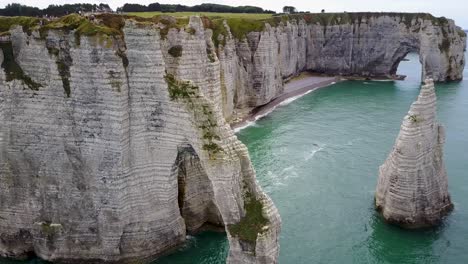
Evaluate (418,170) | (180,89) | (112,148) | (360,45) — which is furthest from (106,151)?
(360,45)

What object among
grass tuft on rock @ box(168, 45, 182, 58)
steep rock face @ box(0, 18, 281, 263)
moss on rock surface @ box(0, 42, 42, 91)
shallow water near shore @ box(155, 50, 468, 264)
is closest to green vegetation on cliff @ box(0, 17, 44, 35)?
steep rock face @ box(0, 18, 281, 263)

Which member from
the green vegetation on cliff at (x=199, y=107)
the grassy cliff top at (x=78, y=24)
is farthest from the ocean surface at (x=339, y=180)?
the grassy cliff top at (x=78, y=24)

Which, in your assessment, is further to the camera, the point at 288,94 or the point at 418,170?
the point at 288,94

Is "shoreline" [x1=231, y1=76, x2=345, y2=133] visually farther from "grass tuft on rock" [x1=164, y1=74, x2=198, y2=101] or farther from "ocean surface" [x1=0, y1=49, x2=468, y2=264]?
"grass tuft on rock" [x1=164, y1=74, x2=198, y2=101]

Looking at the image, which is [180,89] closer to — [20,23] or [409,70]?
[20,23]

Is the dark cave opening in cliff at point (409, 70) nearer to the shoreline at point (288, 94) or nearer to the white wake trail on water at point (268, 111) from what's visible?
the shoreline at point (288, 94)

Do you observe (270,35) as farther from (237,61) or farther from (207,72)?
(207,72)
